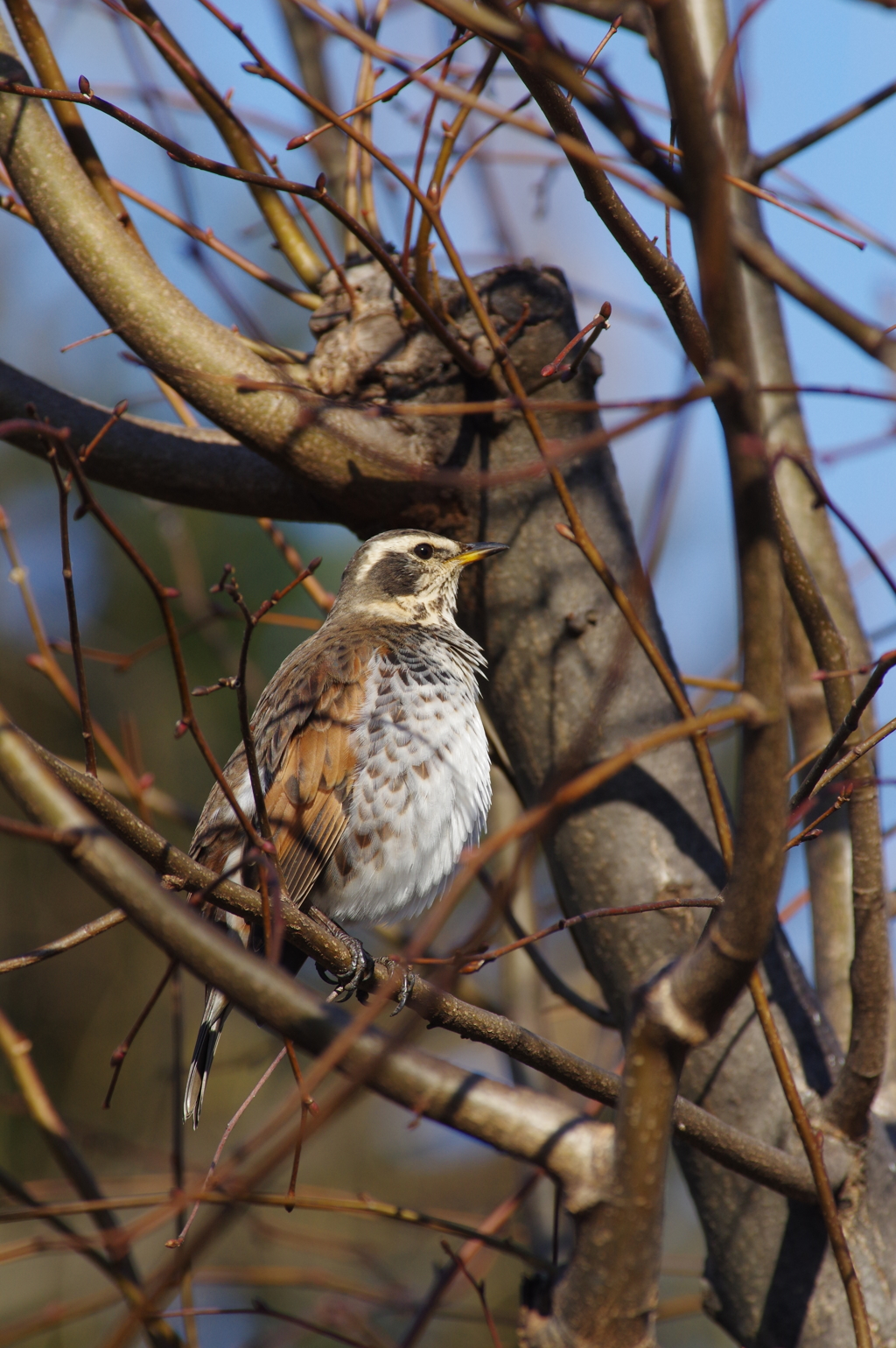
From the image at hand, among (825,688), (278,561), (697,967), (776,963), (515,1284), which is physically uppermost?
(278,561)

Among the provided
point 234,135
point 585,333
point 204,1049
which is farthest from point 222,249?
point 204,1049

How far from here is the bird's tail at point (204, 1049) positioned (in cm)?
332

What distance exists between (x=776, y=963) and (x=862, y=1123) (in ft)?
1.46

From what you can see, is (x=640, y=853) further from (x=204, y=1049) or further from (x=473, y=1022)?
(x=204, y=1049)

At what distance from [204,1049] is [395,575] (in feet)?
6.28

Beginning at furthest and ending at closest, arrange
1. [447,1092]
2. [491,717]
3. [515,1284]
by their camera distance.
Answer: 1. [515,1284]
2. [491,717]
3. [447,1092]

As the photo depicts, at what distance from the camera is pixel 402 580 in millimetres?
4328

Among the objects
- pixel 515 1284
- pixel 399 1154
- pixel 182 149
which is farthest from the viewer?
pixel 399 1154

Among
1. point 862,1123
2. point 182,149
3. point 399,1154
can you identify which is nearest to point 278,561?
point 399,1154

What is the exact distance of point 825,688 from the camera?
2.78 meters

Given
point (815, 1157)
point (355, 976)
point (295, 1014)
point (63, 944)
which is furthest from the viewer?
point (355, 976)

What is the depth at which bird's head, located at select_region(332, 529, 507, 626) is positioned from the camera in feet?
13.0

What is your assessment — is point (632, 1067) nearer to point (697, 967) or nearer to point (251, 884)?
point (697, 967)

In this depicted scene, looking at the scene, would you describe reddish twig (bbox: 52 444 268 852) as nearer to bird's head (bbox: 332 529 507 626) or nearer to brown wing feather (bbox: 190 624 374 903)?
brown wing feather (bbox: 190 624 374 903)
